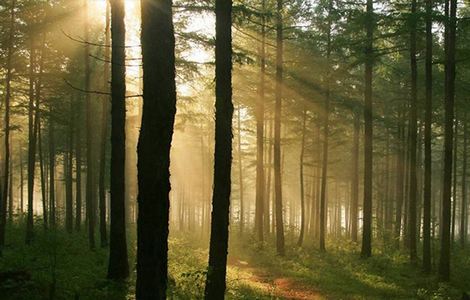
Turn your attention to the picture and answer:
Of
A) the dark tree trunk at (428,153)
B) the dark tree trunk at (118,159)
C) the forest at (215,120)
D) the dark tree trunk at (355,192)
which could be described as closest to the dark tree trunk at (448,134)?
the forest at (215,120)

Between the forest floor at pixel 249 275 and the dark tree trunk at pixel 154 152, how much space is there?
2.60 meters

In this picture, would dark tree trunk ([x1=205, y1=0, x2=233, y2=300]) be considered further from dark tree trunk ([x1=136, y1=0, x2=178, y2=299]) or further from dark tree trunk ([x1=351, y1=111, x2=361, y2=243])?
dark tree trunk ([x1=351, y1=111, x2=361, y2=243])

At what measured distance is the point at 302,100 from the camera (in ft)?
82.4

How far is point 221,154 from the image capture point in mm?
8773

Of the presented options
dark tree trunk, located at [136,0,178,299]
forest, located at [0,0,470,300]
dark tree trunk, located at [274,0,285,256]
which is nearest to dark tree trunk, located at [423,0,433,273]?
forest, located at [0,0,470,300]

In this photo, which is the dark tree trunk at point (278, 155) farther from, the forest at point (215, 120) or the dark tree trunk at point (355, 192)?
the dark tree trunk at point (355, 192)

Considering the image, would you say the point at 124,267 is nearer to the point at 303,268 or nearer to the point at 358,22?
the point at 303,268

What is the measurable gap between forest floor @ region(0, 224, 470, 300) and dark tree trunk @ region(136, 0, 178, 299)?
2598 mm

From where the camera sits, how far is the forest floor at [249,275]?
32.6ft

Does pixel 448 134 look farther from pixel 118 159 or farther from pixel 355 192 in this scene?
pixel 355 192

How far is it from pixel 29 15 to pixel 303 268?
16.1m

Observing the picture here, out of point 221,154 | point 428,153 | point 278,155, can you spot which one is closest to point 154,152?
point 221,154

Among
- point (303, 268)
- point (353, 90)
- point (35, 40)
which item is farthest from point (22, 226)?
point (353, 90)

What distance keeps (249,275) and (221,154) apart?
9.97 meters
